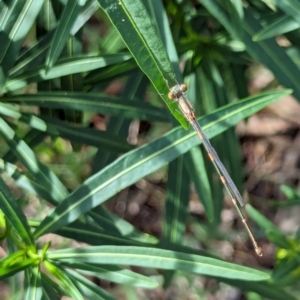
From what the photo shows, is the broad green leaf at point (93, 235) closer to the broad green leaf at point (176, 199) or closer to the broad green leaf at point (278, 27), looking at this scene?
the broad green leaf at point (176, 199)

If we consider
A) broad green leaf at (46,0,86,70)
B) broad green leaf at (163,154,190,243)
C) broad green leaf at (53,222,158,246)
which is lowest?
broad green leaf at (163,154,190,243)

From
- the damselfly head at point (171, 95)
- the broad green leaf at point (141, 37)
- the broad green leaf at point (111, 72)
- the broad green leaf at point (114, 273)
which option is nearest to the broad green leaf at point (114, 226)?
the broad green leaf at point (114, 273)

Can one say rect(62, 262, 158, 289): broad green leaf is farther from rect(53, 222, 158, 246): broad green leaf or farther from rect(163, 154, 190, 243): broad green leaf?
rect(163, 154, 190, 243): broad green leaf

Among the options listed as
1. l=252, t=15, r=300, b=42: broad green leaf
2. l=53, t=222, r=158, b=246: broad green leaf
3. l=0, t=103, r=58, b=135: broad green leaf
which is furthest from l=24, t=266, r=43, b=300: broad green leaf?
l=252, t=15, r=300, b=42: broad green leaf

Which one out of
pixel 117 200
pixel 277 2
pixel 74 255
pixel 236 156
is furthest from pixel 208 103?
pixel 117 200

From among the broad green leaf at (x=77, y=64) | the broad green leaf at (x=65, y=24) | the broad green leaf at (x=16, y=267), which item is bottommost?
the broad green leaf at (x=16, y=267)

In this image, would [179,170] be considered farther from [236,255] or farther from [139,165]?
[236,255]
